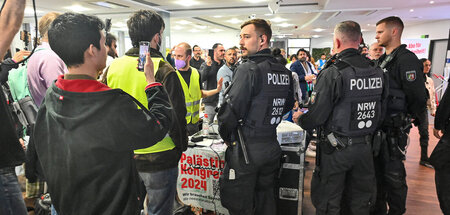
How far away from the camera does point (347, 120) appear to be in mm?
2150

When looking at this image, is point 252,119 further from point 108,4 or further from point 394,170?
point 108,4

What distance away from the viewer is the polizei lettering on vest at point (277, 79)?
2.06 metres

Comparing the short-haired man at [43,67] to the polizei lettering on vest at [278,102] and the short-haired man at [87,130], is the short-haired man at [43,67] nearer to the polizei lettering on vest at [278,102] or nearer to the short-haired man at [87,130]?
the short-haired man at [87,130]

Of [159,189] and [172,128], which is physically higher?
[172,128]

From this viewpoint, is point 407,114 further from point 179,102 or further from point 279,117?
point 179,102

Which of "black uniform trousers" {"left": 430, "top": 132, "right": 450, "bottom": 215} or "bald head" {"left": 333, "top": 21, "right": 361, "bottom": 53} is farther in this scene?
"bald head" {"left": 333, "top": 21, "right": 361, "bottom": 53}

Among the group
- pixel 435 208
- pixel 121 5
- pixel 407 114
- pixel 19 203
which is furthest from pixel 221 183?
pixel 121 5

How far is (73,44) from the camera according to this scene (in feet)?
3.26

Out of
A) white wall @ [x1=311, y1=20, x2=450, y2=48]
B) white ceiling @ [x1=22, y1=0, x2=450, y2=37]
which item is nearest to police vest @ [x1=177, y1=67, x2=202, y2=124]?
white ceiling @ [x1=22, y1=0, x2=450, y2=37]

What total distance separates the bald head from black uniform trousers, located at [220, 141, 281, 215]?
1036mm

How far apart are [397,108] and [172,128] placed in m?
2.14

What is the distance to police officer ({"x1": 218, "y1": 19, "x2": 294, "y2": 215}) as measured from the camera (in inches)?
80.9

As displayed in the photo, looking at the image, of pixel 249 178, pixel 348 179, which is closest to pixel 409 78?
pixel 348 179

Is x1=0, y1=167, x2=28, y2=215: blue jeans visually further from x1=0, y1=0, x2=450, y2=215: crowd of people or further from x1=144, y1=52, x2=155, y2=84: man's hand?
x1=144, y1=52, x2=155, y2=84: man's hand
